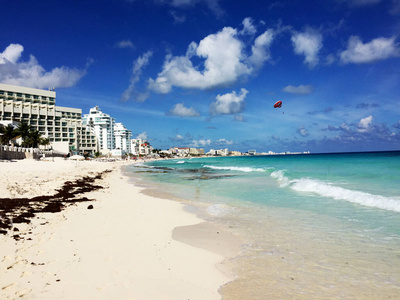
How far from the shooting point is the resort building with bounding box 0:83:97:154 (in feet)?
308

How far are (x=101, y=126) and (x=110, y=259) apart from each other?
16205 cm

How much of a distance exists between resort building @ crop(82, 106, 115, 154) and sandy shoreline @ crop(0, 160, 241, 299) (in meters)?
152

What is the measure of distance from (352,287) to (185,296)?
3.32 meters

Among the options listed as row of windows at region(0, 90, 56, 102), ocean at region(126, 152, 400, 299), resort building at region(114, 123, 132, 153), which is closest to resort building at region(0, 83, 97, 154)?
row of windows at region(0, 90, 56, 102)

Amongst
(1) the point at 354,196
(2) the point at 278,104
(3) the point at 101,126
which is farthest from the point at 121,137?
(1) the point at 354,196

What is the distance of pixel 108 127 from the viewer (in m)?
160

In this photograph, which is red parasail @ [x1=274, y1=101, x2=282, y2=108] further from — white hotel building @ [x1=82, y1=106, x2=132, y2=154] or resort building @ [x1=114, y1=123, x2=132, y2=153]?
resort building @ [x1=114, y1=123, x2=132, y2=153]

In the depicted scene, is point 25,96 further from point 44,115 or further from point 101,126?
point 101,126

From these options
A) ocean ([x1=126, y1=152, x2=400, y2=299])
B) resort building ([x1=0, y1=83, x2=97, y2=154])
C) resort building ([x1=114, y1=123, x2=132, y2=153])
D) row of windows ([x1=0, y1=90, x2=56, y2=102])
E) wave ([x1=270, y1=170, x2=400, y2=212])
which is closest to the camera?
ocean ([x1=126, y1=152, x2=400, y2=299])

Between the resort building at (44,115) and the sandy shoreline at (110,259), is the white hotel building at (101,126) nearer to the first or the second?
the resort building at (44,115)

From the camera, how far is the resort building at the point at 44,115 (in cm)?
9375

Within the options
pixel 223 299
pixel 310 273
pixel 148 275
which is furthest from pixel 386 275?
pixel 148 275

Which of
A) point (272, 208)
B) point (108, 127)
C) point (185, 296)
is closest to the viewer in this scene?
point (185, 296)

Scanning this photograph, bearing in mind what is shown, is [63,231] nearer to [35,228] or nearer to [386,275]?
[35,228]
